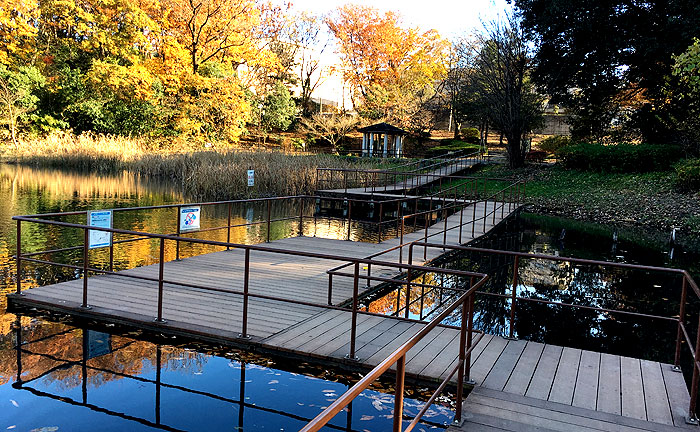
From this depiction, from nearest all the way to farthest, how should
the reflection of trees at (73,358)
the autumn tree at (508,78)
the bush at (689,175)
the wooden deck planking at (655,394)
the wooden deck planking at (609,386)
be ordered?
the wooden deck planking at (655,394) < the wooden deck planking at (609,386) < the reflection of trees at (73,358) < the bush at (689,175) < the autumn tree at (508,78)

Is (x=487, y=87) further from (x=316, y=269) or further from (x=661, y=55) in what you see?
(x=316, y=269)

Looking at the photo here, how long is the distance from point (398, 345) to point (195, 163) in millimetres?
23431

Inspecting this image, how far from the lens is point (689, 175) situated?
73.2 ft

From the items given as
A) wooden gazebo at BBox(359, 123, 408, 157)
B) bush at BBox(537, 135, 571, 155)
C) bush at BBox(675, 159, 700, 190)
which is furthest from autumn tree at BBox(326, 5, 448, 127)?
bush at BBox(675, 159, 700, 190)

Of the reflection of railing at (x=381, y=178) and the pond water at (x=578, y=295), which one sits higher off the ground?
the reflection of railing at (x=381, y=178)

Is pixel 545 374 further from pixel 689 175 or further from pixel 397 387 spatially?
pixel 689 175

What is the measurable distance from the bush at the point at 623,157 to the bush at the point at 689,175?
124 inches

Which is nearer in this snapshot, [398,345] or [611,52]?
[398,345]

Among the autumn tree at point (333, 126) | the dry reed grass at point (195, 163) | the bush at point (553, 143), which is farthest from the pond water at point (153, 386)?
the autumn tree at point (333, 126)

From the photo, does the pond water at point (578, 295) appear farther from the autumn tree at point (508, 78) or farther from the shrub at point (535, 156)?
the shrub at point (535, 156)

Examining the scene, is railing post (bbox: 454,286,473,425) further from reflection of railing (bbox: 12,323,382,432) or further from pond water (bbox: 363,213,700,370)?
pond water (bbox: 363,213,700,370)

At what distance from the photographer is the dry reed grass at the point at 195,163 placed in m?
24.9

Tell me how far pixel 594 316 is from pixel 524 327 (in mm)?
1725

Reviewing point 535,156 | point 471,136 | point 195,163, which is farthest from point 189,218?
point 471,136
